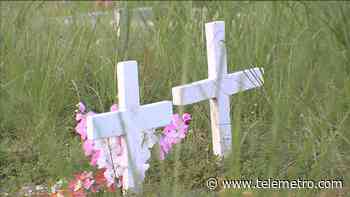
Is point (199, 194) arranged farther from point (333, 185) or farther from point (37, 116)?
point (37, 116)

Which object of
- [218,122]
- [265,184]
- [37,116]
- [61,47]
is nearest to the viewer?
[265,184]

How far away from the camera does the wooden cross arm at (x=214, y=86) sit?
10.6ft

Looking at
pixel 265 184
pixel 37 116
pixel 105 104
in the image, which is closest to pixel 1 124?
pixel 37 116

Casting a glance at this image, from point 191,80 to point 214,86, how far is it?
67 cm

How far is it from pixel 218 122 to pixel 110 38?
1.54m

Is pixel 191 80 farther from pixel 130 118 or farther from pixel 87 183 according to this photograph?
pixel 87 183

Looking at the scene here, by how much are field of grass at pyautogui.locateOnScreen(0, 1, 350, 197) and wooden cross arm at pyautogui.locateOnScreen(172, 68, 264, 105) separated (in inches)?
3.1

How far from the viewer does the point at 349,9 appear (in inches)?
166

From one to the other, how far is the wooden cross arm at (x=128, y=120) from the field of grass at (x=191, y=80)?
0.24 meters

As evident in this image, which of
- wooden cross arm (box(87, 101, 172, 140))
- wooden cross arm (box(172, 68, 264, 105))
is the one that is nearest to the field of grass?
wooden cross arm (box(172, 68, 264, 105))

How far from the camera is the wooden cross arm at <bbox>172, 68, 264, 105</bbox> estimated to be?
3226 mm

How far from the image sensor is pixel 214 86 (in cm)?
→ 352

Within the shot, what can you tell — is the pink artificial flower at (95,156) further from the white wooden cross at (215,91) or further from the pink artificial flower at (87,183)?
the white wooden cross at (215,91)

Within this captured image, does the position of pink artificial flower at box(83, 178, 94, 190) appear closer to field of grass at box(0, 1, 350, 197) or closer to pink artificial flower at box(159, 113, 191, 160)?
field of grass at box(0, 1, 350, 197)
